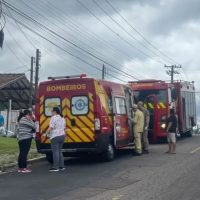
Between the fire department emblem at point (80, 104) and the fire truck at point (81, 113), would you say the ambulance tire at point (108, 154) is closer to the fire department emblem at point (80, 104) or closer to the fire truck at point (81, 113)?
the fire truck at point (81, 113)

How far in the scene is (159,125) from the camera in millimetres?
23438

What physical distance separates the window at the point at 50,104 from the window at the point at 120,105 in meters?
2.11

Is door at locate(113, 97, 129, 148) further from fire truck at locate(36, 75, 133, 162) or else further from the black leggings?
the black leggings

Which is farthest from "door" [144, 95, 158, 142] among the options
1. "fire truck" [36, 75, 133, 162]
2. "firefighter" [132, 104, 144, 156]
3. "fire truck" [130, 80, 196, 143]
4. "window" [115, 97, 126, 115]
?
"fire truck" [36, 75, 133, 162]

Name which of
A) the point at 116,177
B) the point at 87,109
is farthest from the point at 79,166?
the point at 116,177

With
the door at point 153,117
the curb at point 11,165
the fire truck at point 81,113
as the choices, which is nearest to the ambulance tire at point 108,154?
the fire truck at point 81,113

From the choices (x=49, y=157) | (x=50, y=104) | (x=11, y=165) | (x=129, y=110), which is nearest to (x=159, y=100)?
(x=129, y=110)

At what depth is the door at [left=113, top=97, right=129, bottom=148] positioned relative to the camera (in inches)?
639

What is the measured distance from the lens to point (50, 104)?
611 inches

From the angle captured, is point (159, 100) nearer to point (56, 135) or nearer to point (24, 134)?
point (56, 135)

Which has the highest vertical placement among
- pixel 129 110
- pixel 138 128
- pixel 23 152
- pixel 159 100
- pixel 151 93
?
pixel 151 93

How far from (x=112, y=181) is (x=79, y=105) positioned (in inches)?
163

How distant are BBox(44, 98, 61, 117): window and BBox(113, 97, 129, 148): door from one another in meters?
1.92

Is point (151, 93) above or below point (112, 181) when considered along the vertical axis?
above
